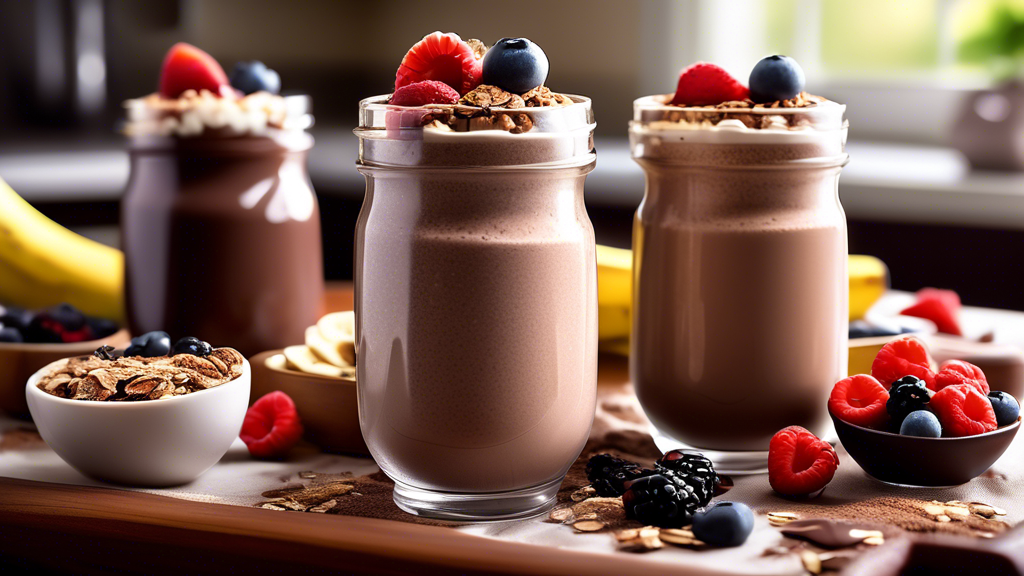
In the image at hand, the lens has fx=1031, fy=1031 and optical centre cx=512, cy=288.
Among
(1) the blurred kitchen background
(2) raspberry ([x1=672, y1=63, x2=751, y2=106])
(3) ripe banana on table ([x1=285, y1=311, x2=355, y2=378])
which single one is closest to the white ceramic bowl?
(3) ripe banana on table ([x1=285, y1=311, x2=355, y2=378])

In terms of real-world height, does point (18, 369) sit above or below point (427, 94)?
below

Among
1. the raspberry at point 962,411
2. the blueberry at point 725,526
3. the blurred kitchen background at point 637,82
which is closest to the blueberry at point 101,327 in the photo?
the blueberry at point 725,526

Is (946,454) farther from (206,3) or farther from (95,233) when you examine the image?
(206,3)

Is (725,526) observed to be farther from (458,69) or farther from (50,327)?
(50,327)

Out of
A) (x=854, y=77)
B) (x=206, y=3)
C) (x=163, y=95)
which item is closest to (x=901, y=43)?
(x=854, y=77)

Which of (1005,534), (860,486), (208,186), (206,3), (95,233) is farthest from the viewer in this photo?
(206,3)

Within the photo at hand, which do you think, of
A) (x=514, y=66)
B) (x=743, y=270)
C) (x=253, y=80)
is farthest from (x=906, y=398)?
(x=253, y=80)
